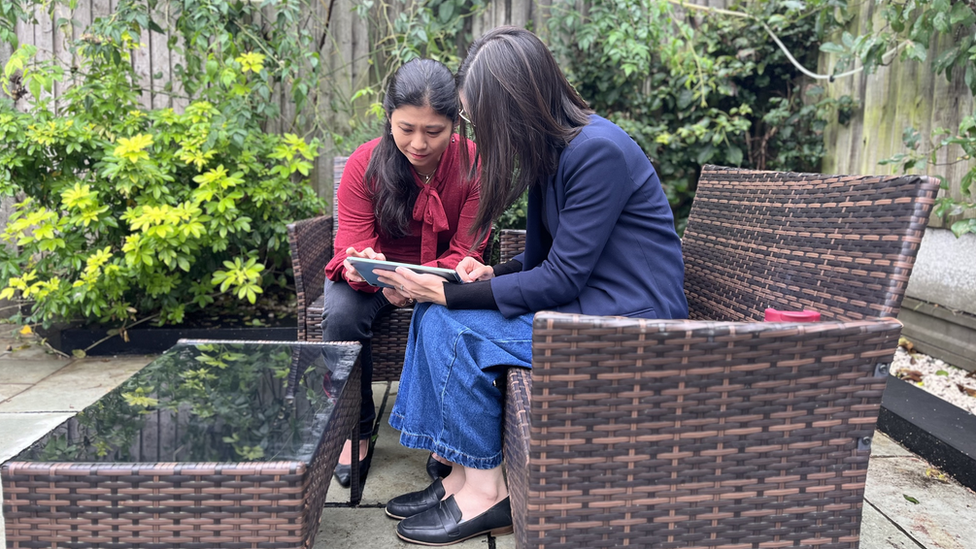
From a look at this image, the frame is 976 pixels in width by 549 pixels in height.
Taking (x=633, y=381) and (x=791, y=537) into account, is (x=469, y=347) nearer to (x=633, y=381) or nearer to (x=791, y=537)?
(x=633, y=381)

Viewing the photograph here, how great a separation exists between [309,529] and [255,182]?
2369 millimetres

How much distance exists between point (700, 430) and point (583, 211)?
545mm

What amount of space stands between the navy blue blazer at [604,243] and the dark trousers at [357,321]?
0.66 m

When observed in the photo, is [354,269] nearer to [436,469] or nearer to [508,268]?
[508,268]

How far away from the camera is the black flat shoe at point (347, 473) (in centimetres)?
208

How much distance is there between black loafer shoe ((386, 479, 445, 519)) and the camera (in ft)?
6.16

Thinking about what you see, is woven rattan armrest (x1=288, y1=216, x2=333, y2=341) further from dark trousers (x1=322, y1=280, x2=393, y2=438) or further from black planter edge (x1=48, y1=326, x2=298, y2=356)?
black planter edge (x1=48, y1=326, x2=298, y2=356)

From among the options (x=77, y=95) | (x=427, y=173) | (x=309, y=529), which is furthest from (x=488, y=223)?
(x=77, y=95)

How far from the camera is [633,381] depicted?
3.64ft

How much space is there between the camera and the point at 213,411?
1.45m

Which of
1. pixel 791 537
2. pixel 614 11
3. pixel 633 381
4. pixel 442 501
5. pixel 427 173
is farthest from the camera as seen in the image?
pixel 614 11

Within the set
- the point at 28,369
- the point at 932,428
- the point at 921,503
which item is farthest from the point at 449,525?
the point at 28,369

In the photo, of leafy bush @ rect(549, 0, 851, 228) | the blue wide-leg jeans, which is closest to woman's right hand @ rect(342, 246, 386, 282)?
the blue wide-leg jeans

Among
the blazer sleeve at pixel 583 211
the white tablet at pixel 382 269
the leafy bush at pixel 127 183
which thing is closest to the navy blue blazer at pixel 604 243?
the blazer sleeve at pixel 583 211
